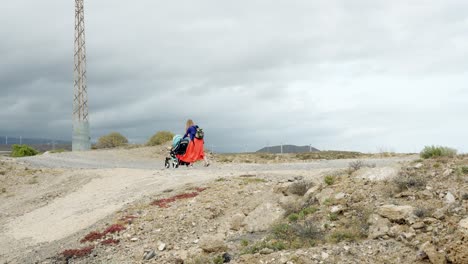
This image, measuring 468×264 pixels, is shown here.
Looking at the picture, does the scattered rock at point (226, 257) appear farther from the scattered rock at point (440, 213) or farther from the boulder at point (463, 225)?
the boulder at point (463, 225)

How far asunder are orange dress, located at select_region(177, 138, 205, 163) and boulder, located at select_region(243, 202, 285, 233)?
986cm

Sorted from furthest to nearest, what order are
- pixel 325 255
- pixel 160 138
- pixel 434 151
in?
pixel 160 138, pixel 434 151, pixel 325 255

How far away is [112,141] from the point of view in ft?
195

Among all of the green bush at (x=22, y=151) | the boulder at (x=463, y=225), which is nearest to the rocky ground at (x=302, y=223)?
the boulder at (x=463, y=225)

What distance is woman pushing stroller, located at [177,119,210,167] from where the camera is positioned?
898 inches

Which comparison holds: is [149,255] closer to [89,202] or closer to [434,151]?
[89,202]

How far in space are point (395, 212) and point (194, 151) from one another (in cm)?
1420

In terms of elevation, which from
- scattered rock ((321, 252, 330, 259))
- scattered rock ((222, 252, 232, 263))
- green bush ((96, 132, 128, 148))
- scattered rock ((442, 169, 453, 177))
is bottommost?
scattered rock ((222, 252, 232, 263))

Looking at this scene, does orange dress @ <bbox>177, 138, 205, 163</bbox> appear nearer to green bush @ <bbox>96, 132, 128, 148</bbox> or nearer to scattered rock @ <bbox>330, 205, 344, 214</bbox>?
scattered rock @ <bbox>330, 205, 344, 214</bbox>

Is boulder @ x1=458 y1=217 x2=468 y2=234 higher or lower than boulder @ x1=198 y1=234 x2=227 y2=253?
above

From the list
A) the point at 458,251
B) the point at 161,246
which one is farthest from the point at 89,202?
the point at 458,251

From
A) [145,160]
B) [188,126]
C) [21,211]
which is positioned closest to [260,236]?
[188,126]

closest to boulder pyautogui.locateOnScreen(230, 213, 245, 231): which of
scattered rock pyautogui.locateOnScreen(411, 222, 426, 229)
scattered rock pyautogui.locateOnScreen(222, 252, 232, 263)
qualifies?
scattered rock pyautogui.locateOnScreen(222, 252, 232, 263)

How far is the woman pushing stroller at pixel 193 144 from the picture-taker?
22812mm
